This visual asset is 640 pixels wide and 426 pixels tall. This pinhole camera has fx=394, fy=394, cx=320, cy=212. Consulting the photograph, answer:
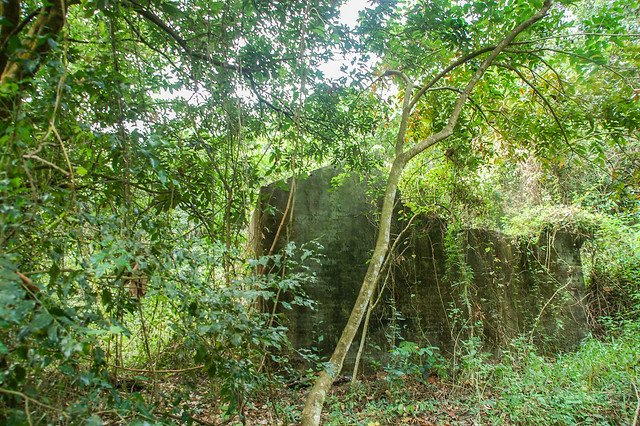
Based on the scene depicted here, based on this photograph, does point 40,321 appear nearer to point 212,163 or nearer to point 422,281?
point 212,163

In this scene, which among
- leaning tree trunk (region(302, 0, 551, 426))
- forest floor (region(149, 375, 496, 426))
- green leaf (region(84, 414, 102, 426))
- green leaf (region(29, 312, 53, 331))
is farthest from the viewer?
forest floor (region(149, 375, 496, 426))

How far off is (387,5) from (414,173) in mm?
2655

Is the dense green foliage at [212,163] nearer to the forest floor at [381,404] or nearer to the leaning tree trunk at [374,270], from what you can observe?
the forest floor at [381,404]

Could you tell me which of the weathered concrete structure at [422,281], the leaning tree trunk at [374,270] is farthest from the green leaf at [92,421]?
the weathered concrete structure at [422,281]

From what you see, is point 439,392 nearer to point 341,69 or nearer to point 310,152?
point 310,152

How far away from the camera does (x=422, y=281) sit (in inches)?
223

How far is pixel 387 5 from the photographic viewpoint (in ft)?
11.2

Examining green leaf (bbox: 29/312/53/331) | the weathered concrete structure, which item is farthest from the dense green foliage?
the weathered concrete structure

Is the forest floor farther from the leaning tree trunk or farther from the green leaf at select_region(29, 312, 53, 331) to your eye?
the green leaf at select_region(29, 312, 53, 331)

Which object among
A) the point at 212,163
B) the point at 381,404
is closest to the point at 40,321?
the point at 212,163

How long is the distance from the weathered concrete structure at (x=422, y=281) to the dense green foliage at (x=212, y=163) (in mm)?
483

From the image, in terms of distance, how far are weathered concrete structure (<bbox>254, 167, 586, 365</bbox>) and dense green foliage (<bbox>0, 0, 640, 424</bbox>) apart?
483 mm

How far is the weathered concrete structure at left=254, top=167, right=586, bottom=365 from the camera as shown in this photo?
16.8 ft

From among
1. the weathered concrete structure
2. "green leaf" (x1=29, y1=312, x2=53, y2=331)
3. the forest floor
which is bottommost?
the forest floor
